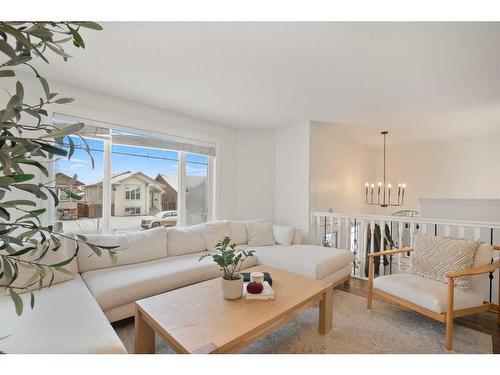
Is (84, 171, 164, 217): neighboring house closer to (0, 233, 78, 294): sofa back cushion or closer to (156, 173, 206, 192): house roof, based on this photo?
(156, 173, 206, 192): house roof

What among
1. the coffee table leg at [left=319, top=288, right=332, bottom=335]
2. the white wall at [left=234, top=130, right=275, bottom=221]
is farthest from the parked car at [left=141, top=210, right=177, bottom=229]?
the coffee table leg at [left=319, top=288, right=332, bottom=335]

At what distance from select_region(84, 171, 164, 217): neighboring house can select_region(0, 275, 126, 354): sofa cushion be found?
141 centimetres

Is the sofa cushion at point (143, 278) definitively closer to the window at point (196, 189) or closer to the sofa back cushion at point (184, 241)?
the sofa back cushion at point (184, 241)

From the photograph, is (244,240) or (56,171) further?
(244,240)

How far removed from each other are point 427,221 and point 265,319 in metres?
2.42

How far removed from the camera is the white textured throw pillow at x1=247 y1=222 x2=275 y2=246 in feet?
11.9

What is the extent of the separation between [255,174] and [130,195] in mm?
2115

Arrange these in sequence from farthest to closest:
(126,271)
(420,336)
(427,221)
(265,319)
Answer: (427,221)
(126,271)
(420,336)
(265,319)

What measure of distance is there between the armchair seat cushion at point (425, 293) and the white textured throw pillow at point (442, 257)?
0.24ft

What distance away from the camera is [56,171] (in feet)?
8.75

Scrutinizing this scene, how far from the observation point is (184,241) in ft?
10.1

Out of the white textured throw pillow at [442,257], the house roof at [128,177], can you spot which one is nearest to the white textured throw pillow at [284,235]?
the white textured throw pillow at [442,257]
